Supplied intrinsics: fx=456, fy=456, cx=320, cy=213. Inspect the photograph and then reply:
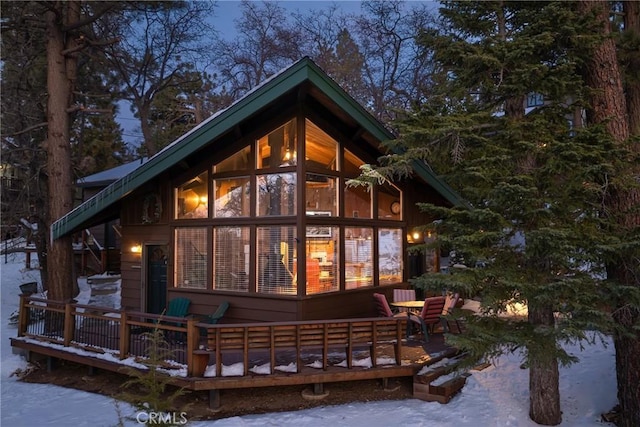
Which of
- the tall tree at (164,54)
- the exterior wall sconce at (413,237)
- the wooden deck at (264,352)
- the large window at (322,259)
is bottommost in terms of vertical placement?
the wooden deck at (264,352)

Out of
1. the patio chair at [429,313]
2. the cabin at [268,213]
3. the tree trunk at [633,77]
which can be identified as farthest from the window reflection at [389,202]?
the tree trunk at [633,77]

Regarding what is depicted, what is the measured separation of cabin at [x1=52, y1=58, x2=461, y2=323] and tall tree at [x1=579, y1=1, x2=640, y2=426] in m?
3.02

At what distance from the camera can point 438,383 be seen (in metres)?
6.41

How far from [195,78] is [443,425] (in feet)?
62.6

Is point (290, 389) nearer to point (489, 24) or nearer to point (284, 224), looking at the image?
point (284, 224)

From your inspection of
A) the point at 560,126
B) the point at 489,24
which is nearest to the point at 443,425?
the point at 560,126

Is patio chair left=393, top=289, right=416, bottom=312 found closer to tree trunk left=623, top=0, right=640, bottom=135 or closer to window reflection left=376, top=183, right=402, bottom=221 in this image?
window reflection left=376, top=183, right=402, bottom=221

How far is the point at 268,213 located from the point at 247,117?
180 centimetres

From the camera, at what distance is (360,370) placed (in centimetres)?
635

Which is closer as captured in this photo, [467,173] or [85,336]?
[467,173]

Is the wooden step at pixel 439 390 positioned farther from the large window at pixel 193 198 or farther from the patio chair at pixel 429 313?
the large window at pixel 193 198

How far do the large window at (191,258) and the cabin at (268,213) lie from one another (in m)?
0.02

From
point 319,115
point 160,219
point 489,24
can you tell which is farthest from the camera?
point 160,219

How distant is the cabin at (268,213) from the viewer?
7680mm
